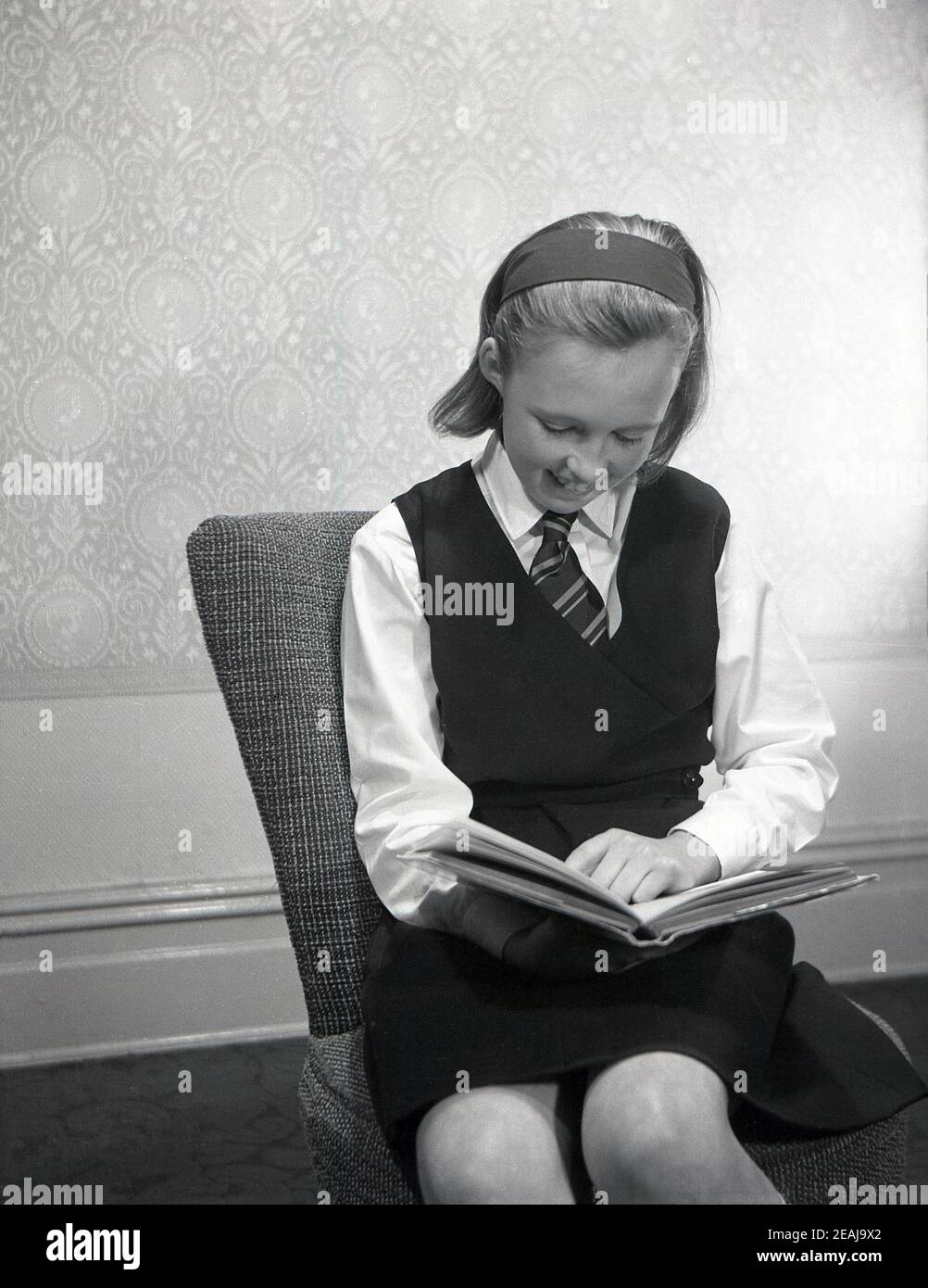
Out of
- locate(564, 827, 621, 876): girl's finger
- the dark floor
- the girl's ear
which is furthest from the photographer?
the dark floor

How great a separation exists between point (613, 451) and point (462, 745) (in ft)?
1.22

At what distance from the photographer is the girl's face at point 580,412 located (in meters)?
1.37

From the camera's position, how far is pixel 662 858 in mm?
1218

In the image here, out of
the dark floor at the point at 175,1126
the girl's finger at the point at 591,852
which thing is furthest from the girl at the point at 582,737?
the dark floor at the point at 175,1126

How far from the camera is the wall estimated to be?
7.81ft

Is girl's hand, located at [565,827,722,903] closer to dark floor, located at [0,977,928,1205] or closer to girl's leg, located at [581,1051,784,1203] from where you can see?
girl's leg, located at [581,1051,784,1203]

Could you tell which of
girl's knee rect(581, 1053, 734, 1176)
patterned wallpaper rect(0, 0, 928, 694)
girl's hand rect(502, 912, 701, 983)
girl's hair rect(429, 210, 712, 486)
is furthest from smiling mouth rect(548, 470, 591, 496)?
patterned wallpaper rect(0, 0, 928, 694)

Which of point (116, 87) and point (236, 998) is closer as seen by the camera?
point (116, 87)

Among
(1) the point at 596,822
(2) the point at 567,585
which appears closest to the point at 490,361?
(2) the point at 567,585

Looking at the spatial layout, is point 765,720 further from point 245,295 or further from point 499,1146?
point 245,295

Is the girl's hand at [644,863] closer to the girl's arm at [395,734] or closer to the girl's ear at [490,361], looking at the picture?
the girl's arm at [395,734]

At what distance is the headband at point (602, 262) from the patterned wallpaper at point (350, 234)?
113 centimetres

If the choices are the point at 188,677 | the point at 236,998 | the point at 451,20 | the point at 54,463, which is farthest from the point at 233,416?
the point at 236,998
